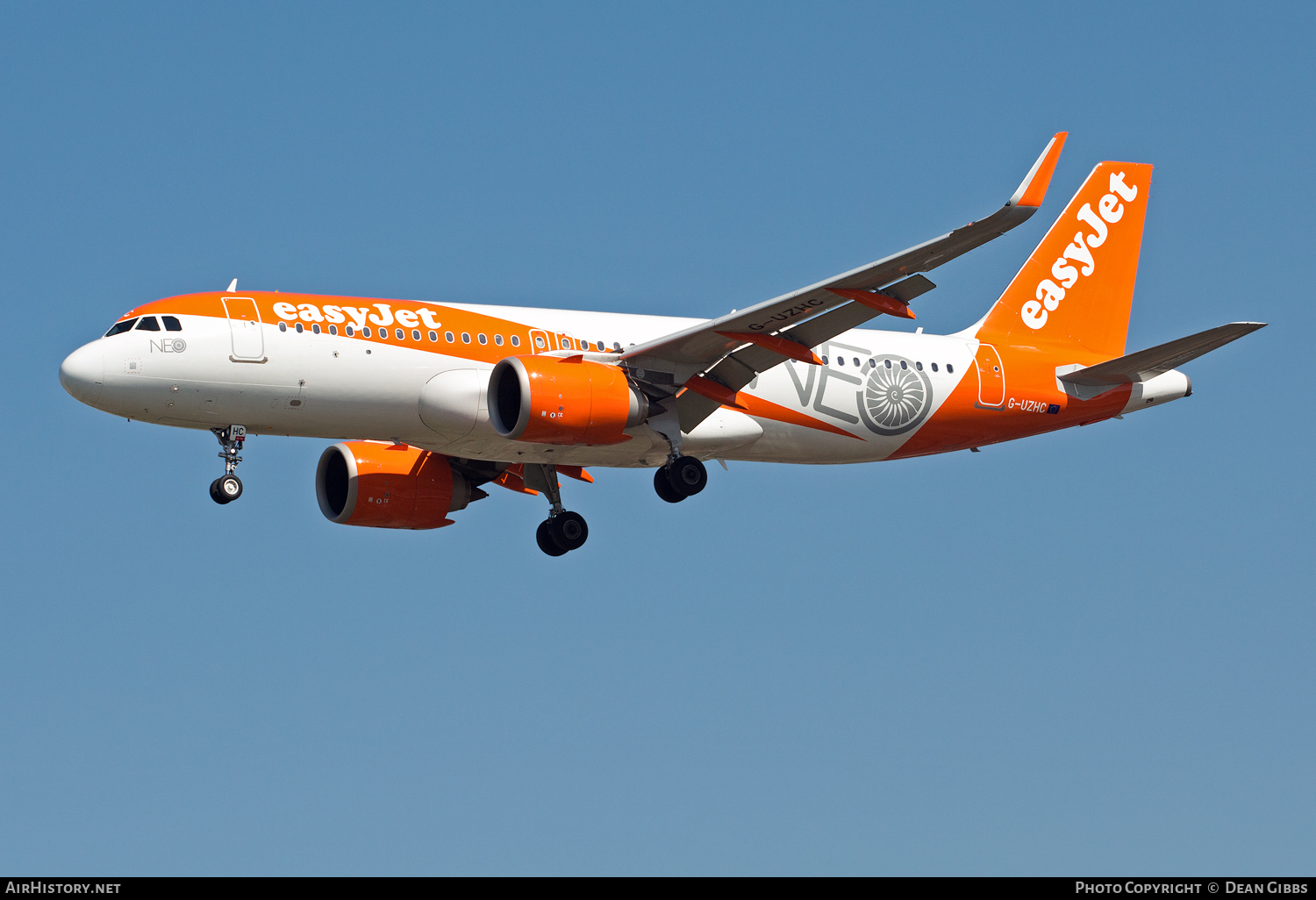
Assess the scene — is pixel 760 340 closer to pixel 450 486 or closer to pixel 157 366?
pixel 450 486

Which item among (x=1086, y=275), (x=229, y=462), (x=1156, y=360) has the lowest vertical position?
(x=229, y=462)

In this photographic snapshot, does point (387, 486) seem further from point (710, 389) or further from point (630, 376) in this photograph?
point (710, 389)

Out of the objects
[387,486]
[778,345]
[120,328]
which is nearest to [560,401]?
[778,345]

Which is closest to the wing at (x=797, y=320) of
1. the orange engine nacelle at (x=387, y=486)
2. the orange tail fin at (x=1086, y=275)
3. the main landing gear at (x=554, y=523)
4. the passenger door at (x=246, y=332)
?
the main landing gear at (x=554, y=523)

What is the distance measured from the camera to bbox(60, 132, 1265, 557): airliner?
112ft

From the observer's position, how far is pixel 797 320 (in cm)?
3541

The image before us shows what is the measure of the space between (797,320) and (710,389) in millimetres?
2722

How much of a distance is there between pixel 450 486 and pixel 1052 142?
16.5 meters

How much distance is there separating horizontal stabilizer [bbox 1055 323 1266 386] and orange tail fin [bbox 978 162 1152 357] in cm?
170

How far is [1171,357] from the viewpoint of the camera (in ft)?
129

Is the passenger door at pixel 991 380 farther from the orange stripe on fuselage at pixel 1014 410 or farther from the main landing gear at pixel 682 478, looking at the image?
the main landing gear at pixel 682 478

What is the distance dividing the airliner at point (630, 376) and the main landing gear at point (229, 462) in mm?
38

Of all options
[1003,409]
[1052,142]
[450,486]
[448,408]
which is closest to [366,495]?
[450,486]

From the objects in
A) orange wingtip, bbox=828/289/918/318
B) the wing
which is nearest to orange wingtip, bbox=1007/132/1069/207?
the wing
